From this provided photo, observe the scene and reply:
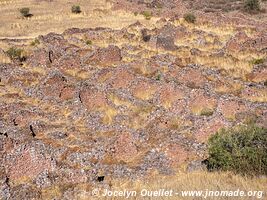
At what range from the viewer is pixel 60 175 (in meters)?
18.0

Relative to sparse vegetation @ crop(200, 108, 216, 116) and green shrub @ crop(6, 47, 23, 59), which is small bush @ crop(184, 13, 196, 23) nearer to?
green shrub @ crop(6, 47, 23, 59)

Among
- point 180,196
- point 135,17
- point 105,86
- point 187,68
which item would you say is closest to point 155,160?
point 180,196

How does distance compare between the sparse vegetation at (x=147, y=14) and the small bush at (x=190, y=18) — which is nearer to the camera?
the small bush at (x=190, y=18)

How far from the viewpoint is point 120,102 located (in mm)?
26188

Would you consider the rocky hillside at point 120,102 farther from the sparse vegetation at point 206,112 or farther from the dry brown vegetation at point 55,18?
the dry brown vegetation at point 55,18

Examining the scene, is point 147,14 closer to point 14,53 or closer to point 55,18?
point 55,18

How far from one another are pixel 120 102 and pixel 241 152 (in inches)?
430

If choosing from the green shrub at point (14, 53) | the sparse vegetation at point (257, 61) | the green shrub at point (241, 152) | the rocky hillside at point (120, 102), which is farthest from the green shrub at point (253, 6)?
the green shrub at point (241, 152)

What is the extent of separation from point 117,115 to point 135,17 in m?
30.2

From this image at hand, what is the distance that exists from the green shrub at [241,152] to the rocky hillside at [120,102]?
1733mm

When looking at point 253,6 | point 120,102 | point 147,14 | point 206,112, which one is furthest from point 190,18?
point 206,112

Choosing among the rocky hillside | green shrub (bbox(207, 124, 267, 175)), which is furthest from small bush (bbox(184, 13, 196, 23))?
green shrub (bbox(207, 124, 267, 175))

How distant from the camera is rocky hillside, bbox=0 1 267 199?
18.6m

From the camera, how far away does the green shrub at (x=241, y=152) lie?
1590 cm
